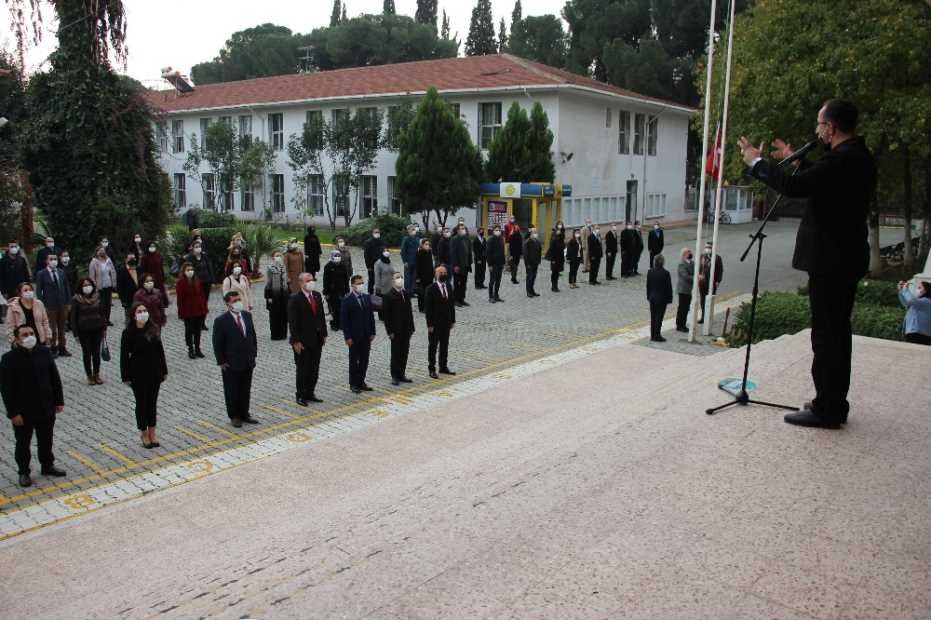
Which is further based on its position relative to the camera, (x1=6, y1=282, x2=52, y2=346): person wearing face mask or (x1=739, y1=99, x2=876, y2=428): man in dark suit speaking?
(x1=6, y1=282, x2=52, y2=346): person wearing face mask

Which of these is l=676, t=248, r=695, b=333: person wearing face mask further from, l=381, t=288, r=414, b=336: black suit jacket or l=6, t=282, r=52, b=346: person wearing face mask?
l=6, t=282, r=52, b=346: person wearing face mask

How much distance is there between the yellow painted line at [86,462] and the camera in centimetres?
857

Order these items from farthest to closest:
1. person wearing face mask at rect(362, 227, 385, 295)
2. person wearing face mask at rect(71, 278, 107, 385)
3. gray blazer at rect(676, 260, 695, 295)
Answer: person wearing face mask at rect(362, 227, 385, 295) < gray blazer at rect(676, 260, 695, 295) < person wearing face mask at rect(71, 278, 107, 385)

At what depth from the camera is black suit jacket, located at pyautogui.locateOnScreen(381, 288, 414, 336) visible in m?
11.8

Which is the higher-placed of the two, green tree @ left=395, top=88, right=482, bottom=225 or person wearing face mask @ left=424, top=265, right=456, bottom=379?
green tree @ left=395, top=88, right=482, bottom=225

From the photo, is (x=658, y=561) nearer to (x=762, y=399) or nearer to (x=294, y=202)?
(x=762, y=399)

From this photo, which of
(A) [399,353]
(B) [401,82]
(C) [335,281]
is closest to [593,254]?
(C) [335,281]

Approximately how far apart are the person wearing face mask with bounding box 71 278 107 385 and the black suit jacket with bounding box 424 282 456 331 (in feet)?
16.8

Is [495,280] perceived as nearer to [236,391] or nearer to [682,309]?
[682,309]

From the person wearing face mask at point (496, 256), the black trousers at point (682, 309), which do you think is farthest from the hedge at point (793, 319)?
the person wearing face mask at point (496, 256)

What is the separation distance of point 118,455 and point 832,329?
7665 mm

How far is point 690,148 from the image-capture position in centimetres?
5778

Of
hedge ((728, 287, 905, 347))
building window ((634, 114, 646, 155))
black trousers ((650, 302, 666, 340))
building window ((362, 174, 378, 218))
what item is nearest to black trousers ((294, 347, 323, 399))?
black trousers ((650, 302, 666, 340))

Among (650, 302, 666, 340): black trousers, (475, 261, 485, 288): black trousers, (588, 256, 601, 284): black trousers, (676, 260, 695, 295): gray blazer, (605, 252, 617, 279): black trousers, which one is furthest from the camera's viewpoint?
(605, 252, 617, 279): black trousers
